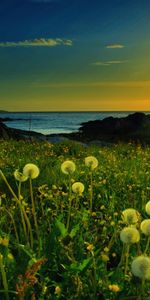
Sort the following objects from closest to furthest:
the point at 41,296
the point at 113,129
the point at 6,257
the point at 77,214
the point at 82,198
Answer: the point at 41,296 < the point at 6,257 < the point at 77,214 < the point at 82,198 < the point at 113,129

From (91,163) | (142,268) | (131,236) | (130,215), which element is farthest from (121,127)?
(142,268)

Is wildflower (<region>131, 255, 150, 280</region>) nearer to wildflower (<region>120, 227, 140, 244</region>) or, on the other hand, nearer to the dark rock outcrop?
wildflower (<region>120, 227, 140, 244</region>)

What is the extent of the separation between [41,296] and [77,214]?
2167mm

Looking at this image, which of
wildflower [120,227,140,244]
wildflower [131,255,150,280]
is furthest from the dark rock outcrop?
wildflower [131,255,150,280]

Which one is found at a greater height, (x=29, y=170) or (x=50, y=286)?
(x=29, y=170)

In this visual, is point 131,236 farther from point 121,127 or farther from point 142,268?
point 121,127

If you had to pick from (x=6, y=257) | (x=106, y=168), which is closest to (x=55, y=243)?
(x=6, y=257)

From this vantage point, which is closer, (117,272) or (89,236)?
(117,272)

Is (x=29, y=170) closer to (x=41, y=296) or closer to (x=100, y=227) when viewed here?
(x=41, y=296)

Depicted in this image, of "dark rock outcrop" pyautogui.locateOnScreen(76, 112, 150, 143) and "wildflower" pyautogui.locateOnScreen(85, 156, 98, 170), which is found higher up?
"wildflower" pyautogui.locateOnScreen(85, 156, 98, 170)

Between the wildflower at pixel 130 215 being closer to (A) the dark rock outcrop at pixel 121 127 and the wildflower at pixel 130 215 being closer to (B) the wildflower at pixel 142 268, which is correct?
(B) the wildflower at pixel 142 268

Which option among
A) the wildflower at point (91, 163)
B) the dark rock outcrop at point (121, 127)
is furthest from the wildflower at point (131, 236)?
the dark rock outcrop at point (121, 127)

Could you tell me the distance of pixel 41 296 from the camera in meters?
3.54

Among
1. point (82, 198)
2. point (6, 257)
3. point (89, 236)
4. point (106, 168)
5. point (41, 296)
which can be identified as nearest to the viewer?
point (41, 296)
